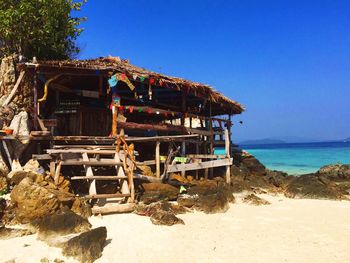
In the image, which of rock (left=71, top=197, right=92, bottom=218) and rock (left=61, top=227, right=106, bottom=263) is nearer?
rock (left=61, top=227, right=106, bottom=263)

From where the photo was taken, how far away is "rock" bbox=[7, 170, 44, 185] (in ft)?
28.9

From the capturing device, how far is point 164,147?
15422 mm

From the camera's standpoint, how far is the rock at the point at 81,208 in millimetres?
8091

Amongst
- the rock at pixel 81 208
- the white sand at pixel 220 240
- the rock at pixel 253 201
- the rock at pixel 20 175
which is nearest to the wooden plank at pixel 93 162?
the rock at pixel 20 175

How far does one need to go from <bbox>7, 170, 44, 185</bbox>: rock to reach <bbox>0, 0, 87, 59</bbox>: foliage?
8.63 meters

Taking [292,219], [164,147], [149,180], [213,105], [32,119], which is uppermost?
[213,105]

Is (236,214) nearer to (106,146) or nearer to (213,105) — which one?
(106,146)

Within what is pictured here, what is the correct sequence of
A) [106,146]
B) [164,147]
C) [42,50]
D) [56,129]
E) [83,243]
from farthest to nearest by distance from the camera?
[42,50], [164,147], [56,129], [106,146], [83,243]

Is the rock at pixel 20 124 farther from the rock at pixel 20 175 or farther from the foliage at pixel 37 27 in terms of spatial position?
the foliage at pixel 37 27

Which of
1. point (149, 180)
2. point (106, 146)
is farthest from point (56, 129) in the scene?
point (149, 180)

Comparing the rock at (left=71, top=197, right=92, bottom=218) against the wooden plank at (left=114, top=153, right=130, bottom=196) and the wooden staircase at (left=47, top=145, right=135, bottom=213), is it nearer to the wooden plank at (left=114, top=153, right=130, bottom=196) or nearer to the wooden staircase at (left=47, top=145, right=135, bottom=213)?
the wooden staircase at (left=47, top=145, right=135, bottom=213)

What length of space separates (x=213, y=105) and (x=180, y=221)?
10.4m

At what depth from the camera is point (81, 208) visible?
26.9 feet

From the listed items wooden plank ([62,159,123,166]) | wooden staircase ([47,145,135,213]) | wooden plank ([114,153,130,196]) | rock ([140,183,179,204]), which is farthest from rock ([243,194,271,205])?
wooden plank ([62,159,123,166])
